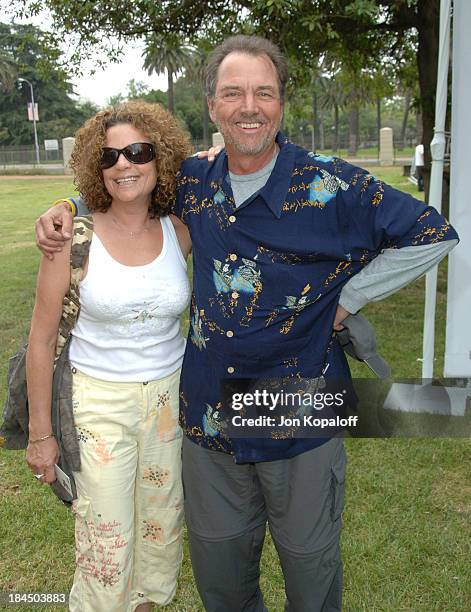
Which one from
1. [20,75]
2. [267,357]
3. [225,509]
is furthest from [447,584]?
[20,75]

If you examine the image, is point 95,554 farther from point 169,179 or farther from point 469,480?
point 469,480

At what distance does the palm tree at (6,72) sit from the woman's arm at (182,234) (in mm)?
57480

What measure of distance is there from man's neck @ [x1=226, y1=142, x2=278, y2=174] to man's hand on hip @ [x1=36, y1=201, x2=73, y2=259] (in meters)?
0.58

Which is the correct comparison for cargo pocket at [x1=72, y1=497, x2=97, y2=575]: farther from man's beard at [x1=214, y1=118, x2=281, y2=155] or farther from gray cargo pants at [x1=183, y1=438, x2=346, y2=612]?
man's beard at [x1=214, y1=118, x2=281, y2=155]

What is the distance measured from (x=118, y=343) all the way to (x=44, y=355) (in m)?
0.25

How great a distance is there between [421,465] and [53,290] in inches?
109

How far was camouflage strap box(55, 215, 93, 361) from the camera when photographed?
2.25m

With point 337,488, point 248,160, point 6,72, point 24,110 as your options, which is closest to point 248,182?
point 248,160

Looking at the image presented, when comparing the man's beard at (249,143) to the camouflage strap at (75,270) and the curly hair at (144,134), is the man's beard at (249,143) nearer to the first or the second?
the curly hair at (144,134)

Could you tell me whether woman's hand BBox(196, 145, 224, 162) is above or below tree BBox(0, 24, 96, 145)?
below

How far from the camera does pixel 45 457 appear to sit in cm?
238

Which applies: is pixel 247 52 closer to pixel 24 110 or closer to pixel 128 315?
pixel 128 315

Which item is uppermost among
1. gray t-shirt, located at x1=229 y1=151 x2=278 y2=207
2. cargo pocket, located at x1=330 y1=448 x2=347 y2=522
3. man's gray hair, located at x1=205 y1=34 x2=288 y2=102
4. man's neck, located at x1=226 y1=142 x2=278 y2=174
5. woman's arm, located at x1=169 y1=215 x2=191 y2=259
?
man's gray hair, located at x1=205 y1=34 x2=288 y2=102

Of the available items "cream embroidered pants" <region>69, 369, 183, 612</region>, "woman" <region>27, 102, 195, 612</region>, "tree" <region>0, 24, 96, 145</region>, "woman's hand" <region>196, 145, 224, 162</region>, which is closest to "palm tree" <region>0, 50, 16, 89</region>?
"tree" <region>0, 24, 96, 145</region>
